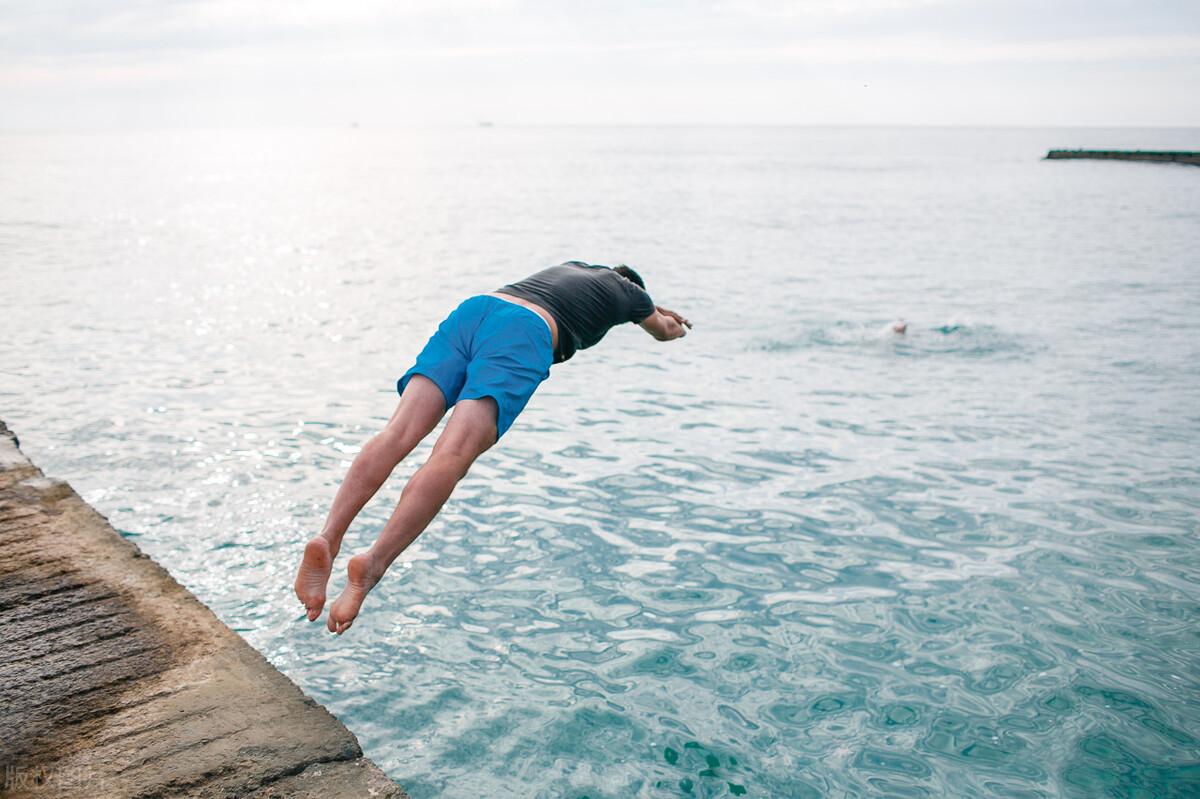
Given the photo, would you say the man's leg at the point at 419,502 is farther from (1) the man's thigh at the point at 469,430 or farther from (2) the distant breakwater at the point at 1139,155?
(2) the distant breakwater at the point at 1139,155

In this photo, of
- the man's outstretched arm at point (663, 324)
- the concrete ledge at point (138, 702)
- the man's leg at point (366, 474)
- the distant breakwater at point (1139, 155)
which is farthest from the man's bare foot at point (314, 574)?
the distant breakwater at point (1139, 155)

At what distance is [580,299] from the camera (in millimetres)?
5602

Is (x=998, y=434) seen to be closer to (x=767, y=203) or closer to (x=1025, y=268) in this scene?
(x=1025, y=268)

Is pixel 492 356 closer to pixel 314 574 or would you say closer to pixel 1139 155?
pixel 314 574

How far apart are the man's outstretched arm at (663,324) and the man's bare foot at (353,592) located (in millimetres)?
2513

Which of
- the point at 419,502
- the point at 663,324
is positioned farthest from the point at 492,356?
the point at 663,324

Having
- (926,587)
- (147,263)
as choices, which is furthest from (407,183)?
(926,587)

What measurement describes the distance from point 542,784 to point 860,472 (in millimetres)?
6657

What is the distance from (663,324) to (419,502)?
241 cm

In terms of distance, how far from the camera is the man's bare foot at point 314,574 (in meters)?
4.50

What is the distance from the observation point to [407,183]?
82.8 meters

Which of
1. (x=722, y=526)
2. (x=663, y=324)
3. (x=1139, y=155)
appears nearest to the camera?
(x=663, y=324)

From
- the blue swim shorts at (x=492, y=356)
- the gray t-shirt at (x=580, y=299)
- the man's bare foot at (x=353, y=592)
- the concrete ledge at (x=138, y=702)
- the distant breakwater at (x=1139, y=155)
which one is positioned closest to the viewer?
the concrete ledge at (x=138, y=702)

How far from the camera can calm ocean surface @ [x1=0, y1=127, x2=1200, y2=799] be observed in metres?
6.35
